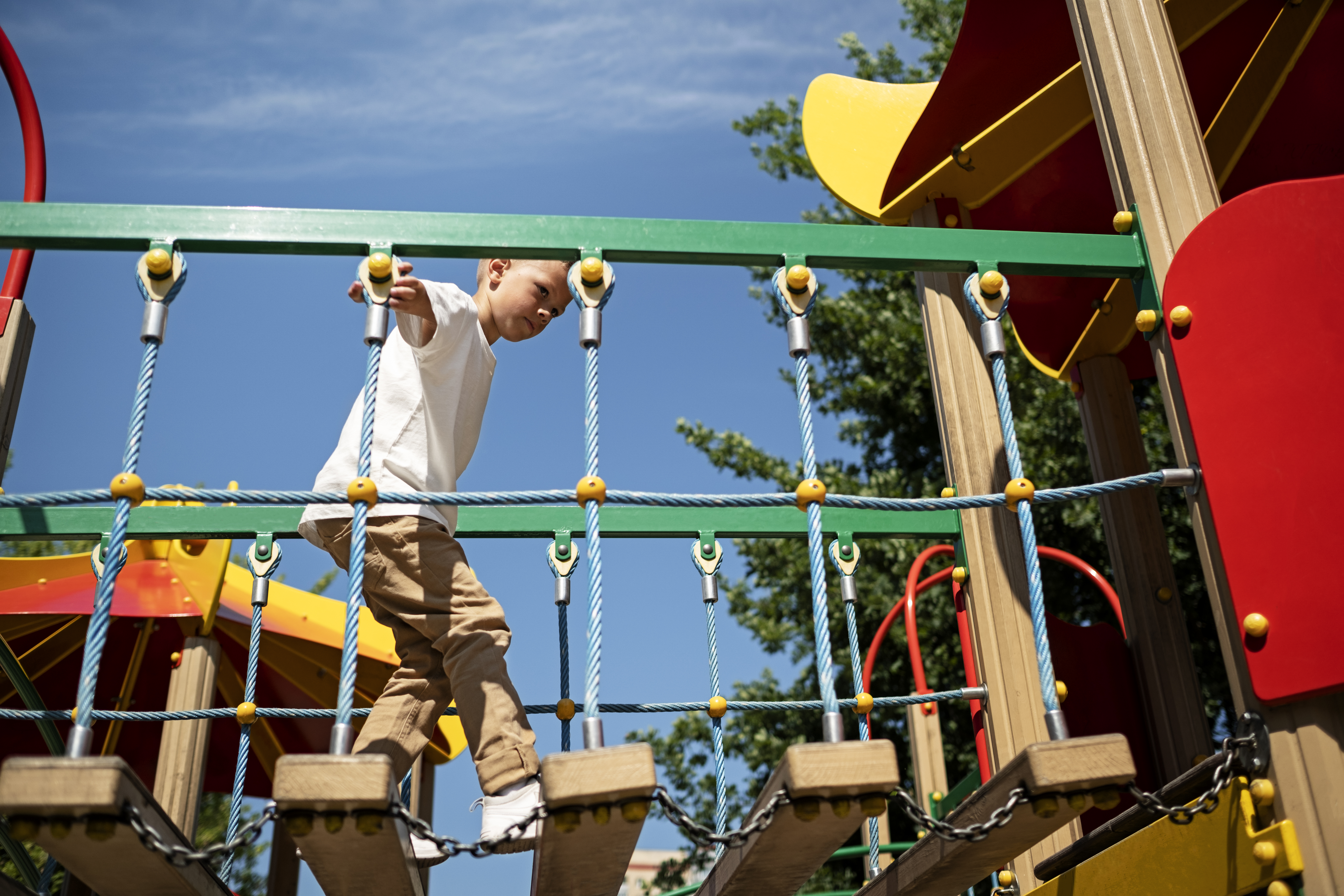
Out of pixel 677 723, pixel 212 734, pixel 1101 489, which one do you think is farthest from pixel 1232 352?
pixel 677 723

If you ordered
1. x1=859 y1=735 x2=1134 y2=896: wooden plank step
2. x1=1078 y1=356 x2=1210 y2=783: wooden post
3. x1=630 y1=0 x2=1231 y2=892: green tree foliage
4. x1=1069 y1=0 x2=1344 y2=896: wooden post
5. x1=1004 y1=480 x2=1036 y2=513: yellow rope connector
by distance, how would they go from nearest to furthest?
x1=859 y1=735 x2=1134 y2=896: wooden plank step, x1=1069 y1=0 x2=1344 y2=896: wooden post, x1=1004 y1=480 x2=1036 y2=513: yellow rope connector, x1=1078 y1=356 x2=1210 y2=783: wooden post, x1=630 y1=0 x2=1231 y2=892: green tree foliage

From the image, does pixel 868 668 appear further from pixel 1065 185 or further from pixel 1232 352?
pixel 1232 352

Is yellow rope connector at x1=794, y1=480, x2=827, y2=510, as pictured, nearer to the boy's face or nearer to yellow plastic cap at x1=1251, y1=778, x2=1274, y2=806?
yellow plastic cap at x1=1251, y1=778, x2=1274, y2=806

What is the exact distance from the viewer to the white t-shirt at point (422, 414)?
2377 millimetres

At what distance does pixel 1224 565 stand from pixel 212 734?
747cm

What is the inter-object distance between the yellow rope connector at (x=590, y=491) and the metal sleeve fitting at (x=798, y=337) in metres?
0.46

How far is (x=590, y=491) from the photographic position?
1.85m

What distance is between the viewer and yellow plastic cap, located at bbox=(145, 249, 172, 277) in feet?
6.40

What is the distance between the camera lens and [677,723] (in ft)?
35.5

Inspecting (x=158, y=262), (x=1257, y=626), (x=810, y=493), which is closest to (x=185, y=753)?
(x=158, y=262)

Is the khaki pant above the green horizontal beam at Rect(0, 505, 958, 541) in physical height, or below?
below

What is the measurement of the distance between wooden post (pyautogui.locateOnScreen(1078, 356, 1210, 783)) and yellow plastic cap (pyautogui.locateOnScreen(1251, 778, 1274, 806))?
6.39ft

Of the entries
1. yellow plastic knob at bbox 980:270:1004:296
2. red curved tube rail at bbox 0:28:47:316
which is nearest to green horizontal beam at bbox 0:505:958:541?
red curved tube rail at bbox 0:28:47:316

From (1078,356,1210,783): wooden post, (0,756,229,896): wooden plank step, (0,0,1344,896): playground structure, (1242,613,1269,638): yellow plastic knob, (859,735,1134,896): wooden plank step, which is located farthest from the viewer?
(1078,356,1210,783): wooden post
